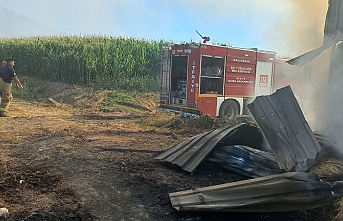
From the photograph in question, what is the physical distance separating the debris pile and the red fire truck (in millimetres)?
5669

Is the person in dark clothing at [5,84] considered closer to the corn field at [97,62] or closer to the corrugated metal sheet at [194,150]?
the corn field at [97,62]

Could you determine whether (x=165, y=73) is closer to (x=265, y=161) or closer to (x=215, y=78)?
(x=215, y=78)

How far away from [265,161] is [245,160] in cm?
36

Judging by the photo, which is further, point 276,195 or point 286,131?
point 286,131

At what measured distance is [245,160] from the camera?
18.0 feet

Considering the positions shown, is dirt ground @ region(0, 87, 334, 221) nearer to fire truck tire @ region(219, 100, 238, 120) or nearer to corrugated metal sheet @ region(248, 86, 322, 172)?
corrugated metal sheet @ region(248, 86, 322, 172)

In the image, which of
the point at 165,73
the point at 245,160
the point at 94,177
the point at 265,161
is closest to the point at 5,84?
the point at 165,73

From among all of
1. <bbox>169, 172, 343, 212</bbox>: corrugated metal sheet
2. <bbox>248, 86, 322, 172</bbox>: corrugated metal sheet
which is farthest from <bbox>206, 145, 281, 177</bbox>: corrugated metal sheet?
<bbox>169, 172, 343, 212</bbox>: corrugated metal sheet

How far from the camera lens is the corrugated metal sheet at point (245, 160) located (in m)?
5.12

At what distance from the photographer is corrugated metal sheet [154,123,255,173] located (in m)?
5.71

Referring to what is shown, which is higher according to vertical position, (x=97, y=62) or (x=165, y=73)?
(x=97, y=62)

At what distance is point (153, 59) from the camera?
66.9 feet

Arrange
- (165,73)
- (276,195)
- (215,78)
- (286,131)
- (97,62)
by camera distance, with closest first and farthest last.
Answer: (276,195)
(286,131)
(215,78)
(165,73)
(97,62)

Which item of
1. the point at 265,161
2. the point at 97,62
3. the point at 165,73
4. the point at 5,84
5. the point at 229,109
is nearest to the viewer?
the point at 265,161
